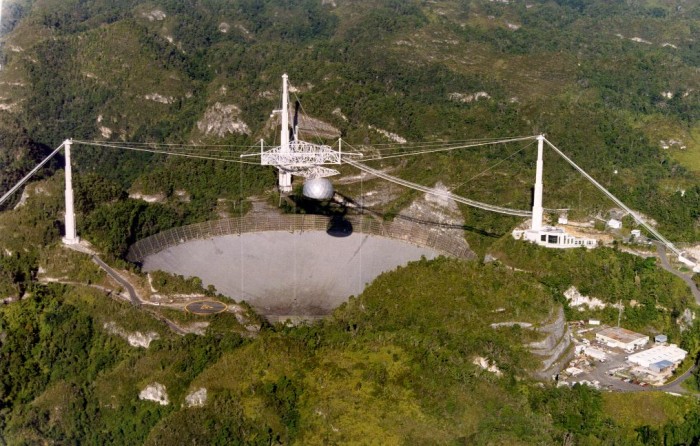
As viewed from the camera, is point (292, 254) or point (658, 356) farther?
point (292, 254)

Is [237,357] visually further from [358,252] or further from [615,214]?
[615,214]

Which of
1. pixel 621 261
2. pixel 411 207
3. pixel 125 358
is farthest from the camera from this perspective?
pixel 411 207

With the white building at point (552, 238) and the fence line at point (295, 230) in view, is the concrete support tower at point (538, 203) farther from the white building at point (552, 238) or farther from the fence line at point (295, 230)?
the fence line at point (295, 230)

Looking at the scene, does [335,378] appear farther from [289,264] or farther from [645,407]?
[289,264]

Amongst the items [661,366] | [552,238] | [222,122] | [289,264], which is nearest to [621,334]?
[661,366]

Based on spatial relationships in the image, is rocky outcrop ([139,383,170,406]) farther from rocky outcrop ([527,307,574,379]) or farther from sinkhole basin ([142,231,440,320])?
rocky outcrop ([527,307,574,379])

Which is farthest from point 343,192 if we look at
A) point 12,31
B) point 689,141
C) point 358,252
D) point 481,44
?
point 12,31

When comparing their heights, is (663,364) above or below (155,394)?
above
